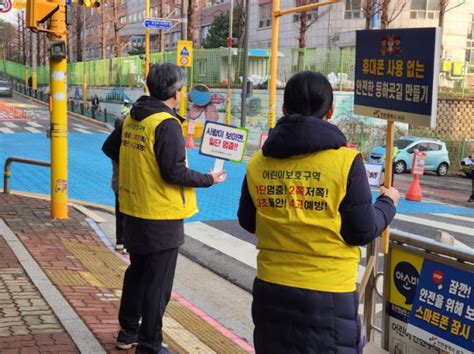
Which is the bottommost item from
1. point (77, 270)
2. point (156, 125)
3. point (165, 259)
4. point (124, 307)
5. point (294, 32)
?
point (77, 270)

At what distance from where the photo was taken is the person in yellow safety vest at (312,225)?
2525 millimetres

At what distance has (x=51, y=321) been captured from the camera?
15.4 feet

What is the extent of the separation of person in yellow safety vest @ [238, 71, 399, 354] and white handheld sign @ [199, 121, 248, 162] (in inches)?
72.0

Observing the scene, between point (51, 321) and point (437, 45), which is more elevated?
point (437, 45)

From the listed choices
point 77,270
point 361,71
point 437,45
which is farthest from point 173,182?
point 77,270

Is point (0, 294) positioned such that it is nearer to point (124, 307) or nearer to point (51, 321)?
point (51, 321)

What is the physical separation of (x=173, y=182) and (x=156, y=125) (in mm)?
375

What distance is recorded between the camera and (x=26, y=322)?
15.2 ft

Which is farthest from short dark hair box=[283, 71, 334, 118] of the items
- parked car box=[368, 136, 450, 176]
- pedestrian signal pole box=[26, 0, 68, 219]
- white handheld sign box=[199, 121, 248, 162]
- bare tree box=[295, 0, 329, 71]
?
bare tree box=[295, 0, 329, 71]

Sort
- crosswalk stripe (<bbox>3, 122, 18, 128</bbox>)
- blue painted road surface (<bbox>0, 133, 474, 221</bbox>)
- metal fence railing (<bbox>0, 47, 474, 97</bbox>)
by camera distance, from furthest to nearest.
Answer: crosswalk stripe (<bbox>3, 122, 18, 128</bbox>) < metal fence railing (<bbox>0, 47, 474, 97</bbox>) < blue painted road surface (<bbox>0, 133, 474, 221</bbox>)

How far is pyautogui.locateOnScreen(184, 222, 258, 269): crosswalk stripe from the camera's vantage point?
26.8ft

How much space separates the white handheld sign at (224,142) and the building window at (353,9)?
4148 cm

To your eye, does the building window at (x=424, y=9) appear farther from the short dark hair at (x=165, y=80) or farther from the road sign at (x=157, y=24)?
the short dark hair at (x=165, y=80)

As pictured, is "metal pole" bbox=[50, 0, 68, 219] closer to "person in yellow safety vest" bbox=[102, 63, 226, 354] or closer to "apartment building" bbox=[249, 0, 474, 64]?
"person in yellow safety vest" bbox=[102, 63, 226, 354]
